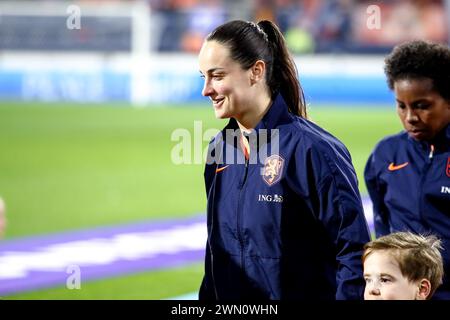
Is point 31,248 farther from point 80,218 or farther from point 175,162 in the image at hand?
point 175,162

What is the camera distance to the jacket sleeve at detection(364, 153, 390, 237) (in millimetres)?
5137

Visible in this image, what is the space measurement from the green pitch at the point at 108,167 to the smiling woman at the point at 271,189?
3.68m

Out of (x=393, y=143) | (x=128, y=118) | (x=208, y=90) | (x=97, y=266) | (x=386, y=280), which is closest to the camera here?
(x=386, y=280)

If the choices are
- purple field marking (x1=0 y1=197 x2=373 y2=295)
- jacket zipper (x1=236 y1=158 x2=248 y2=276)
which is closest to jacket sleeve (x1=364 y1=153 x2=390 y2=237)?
jacket zipper (x1=236 y1=158 x2=248 y2=276)

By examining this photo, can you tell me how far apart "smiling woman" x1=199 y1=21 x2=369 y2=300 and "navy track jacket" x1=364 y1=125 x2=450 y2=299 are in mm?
978

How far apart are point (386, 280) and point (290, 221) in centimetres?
45

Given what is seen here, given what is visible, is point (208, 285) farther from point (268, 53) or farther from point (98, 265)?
point (98, 265)

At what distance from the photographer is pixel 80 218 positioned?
11328 mm

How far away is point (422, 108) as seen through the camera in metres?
4.81

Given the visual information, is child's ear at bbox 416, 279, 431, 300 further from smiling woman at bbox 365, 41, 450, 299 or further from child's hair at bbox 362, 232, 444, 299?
smiling woman at bbox 365, 41, 450, 299

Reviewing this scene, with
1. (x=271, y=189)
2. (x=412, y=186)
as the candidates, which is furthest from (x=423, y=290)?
(x=412, y=186)

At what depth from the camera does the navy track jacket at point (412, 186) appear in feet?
15.8

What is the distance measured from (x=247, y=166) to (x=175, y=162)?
42.3ft
